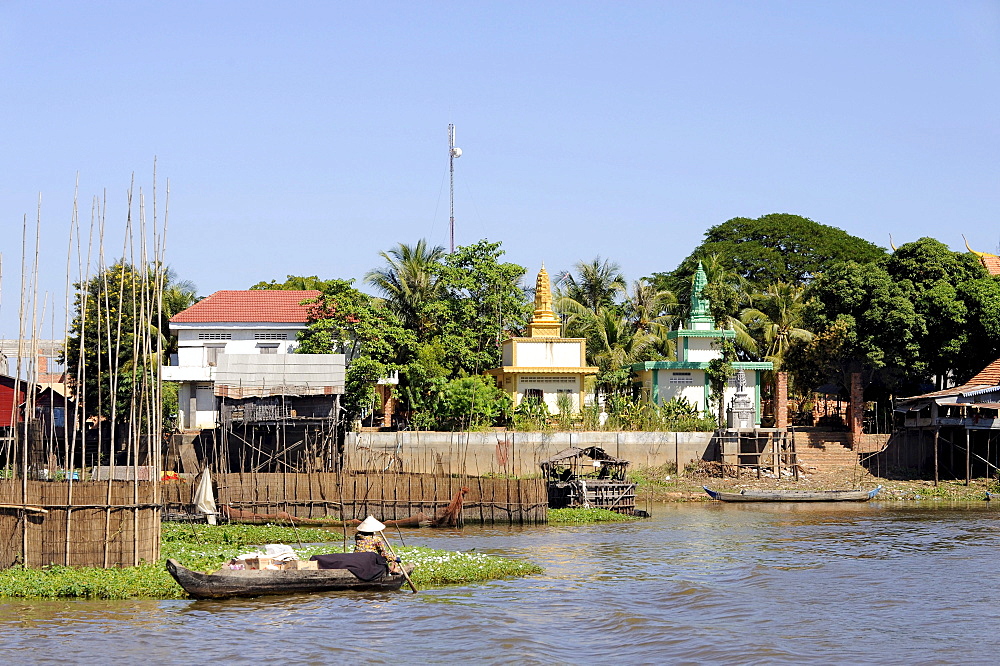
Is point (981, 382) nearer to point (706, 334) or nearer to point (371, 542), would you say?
point (706, 334)

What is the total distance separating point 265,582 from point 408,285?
34863 mm

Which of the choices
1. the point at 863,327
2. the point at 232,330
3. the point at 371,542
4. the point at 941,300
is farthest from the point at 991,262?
A: the point at 371,542

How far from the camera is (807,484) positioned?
4466 cm

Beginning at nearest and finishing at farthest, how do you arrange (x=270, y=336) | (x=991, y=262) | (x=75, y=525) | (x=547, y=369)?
(x=75, y=525), (x=547, y=369), (x=270, y=336), (x=991, y=262)

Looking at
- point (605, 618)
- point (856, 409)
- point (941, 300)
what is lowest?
point (605, 618)

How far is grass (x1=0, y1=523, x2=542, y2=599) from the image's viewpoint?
20219 millimetres

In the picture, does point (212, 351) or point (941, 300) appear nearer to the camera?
point (941, 300)

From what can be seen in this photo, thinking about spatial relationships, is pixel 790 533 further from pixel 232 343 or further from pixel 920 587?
pixel 232 343

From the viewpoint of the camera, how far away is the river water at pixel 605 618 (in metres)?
18.1

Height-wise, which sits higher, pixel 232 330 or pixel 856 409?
pixel 232 330

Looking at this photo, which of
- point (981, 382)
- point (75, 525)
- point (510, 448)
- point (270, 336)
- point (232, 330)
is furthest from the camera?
point (270, 336)

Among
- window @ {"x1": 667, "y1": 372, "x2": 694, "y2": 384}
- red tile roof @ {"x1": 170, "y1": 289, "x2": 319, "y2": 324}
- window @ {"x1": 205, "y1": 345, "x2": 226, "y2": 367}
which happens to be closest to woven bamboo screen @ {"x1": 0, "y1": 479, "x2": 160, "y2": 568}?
window @ {"x1": 205, "y1": 345, "x2": 226, "y2": 367}

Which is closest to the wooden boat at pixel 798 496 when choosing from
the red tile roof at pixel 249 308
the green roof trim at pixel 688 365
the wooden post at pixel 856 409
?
the wooden post at pixel 856 409

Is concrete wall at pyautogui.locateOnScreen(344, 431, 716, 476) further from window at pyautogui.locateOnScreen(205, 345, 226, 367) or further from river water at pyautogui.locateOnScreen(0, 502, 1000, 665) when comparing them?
river water at pyautogui.locateOnScreen(0, 502, 1000, 665)
